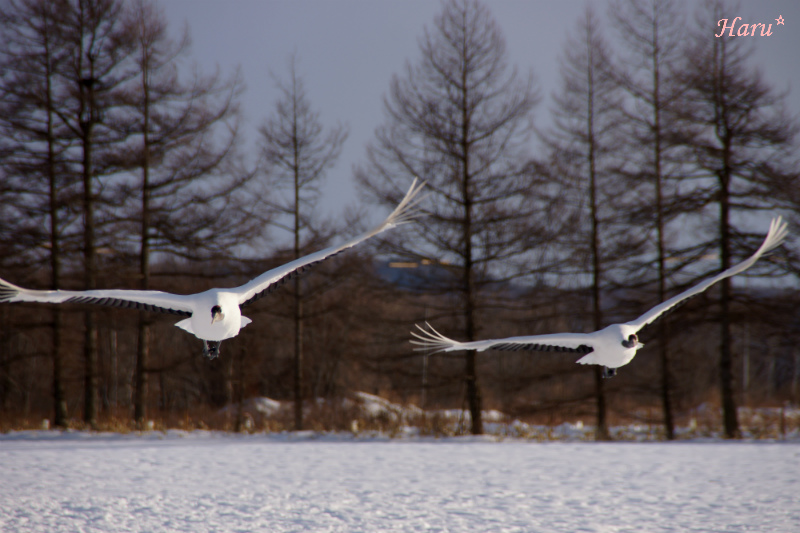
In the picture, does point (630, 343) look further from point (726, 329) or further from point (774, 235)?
point (726, 329)

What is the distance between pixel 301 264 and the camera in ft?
15.3

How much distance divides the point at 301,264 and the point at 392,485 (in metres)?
7.02

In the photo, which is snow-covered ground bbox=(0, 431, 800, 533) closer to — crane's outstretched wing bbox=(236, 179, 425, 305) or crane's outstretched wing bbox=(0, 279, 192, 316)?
crane's outstretched wing bbox=(236, 179, 425, 305)

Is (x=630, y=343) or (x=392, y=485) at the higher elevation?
(x=630, y=343)

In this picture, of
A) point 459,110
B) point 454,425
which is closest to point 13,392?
point 454,425

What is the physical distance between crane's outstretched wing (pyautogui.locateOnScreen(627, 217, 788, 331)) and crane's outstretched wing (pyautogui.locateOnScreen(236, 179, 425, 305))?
183 centimetres

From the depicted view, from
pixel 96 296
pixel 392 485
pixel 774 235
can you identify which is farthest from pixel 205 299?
pixel 392 485

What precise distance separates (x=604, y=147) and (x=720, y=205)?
10.4 ft

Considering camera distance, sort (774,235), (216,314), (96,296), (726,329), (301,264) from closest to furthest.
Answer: (216,314)
(96,296)
(301,264)
(774,235)
(726,329)

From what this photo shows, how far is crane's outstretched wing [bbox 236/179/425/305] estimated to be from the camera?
459cm

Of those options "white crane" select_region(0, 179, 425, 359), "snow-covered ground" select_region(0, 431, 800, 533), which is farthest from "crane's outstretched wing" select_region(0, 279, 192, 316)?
"snow-covered ground" select_region(0, 431, 800, 533)

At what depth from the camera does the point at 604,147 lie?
1667cm

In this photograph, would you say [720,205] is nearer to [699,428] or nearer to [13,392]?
[699,428]

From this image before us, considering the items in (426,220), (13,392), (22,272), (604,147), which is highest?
(604,147)
